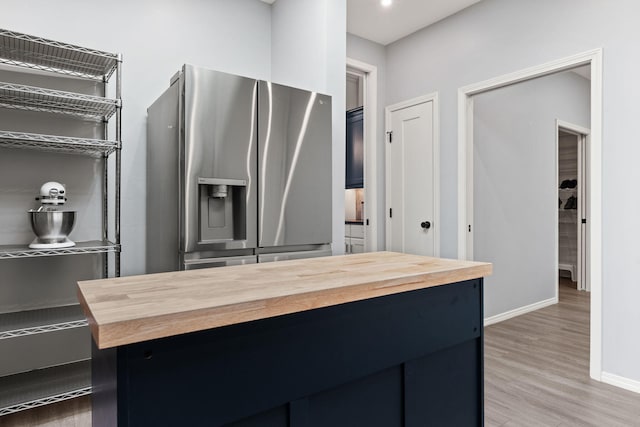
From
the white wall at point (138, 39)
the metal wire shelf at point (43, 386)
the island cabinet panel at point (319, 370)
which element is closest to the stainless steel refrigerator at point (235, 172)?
the white wall at point (138, 39)

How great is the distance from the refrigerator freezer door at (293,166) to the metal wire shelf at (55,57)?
93 cm

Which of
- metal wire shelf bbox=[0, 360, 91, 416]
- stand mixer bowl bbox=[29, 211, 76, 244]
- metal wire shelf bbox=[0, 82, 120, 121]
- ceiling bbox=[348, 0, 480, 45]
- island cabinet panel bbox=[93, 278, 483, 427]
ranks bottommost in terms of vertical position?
metal wire shelf bbox=[0, 360, 91, 416]

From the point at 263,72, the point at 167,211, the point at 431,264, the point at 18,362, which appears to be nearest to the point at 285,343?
the point at 431,264

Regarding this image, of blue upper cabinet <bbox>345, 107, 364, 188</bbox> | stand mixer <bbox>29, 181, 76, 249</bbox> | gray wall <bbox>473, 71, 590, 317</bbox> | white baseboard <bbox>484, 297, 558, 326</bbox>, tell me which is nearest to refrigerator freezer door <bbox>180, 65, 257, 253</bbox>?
stand mixer <bbox>29, 181, 76, 249</bbox>

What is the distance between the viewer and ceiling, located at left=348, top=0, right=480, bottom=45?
323cm

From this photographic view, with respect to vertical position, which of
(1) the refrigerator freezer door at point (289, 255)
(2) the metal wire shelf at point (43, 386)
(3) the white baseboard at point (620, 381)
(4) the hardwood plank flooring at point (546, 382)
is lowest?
(4) the hardwood plank flooring at point (546, 382)

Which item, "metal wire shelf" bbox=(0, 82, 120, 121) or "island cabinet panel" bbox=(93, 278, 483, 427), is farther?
"metal wire shelf" bbox=(0, 82, 120, 121)

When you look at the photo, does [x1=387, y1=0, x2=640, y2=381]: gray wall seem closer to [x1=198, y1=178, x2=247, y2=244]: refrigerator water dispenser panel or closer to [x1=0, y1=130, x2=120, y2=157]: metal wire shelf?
[x1=198, y1=178, x2=247, y2=244]: refrigerator water dispenser panel

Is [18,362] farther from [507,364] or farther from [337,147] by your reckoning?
[507,364]

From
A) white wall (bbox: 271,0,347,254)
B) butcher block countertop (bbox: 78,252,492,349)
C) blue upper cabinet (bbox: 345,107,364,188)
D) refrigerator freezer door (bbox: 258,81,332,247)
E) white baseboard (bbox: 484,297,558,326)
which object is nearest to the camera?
butcher block countertop (bbox: 78,252,492,349)

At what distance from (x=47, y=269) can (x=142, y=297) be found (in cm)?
192

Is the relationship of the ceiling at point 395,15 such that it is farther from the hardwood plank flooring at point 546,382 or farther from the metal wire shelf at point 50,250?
the hardwood plank flooring at point 546,382

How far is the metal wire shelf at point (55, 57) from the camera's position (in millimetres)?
2006

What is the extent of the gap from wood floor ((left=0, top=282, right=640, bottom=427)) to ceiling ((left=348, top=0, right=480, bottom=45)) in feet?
9.14
